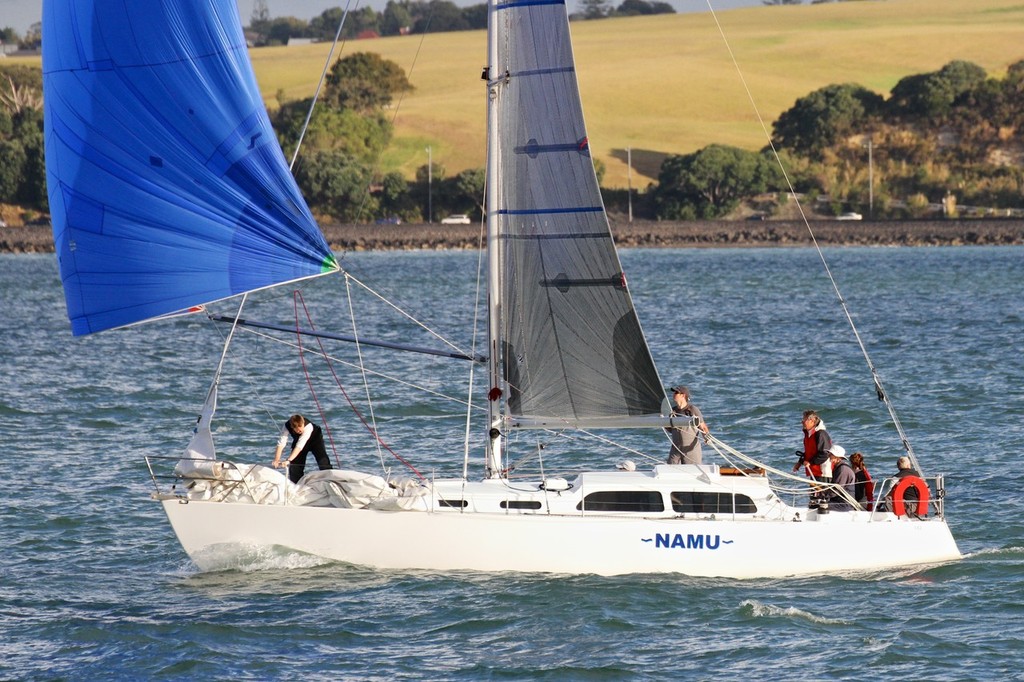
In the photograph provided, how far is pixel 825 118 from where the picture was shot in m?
147

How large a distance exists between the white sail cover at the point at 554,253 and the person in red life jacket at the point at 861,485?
2655mm

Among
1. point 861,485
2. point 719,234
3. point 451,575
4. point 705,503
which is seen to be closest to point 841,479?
point 861,485

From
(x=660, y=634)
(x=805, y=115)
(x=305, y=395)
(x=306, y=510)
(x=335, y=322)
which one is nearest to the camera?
(x=660, y=634)

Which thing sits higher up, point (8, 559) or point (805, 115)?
point (805, 115)

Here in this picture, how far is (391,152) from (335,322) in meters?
99.7

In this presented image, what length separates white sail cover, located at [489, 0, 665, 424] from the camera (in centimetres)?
1812

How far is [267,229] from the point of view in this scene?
1767 centimetres

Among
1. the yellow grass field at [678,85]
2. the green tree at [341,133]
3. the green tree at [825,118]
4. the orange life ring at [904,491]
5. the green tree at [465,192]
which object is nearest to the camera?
the orange life ring at [904,491]

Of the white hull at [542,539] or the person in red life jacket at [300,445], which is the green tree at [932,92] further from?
the person in red life jacket at [300,445]

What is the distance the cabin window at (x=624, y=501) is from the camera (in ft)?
58.5

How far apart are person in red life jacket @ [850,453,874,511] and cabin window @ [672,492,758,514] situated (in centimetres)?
174

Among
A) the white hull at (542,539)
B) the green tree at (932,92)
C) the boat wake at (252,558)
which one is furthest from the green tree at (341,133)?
the white hull at (542,539)

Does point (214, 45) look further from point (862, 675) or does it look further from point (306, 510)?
point (862, 675)

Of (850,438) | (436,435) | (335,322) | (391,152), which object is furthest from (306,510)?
(391,152)
